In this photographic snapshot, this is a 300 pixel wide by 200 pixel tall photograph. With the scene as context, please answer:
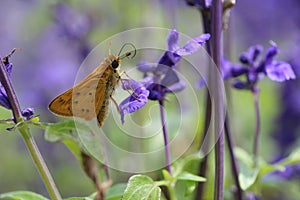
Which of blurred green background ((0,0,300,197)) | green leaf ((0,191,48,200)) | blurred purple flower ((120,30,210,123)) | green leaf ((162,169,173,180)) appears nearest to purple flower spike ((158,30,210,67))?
blurred purple flower ((120,30,210,123))

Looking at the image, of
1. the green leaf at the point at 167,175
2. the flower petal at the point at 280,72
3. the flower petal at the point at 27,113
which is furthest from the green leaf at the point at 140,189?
the flower petal at the point at 280,72

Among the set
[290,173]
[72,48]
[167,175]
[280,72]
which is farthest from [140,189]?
[72,48]

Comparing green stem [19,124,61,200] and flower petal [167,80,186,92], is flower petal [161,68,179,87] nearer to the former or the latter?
flower petal [167,80,186,92]

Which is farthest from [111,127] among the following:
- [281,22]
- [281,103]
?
[281,22]

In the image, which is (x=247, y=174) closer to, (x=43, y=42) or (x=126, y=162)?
(x=126, y=162)

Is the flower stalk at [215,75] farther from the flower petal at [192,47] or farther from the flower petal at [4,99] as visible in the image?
the flower petal at [4,99]

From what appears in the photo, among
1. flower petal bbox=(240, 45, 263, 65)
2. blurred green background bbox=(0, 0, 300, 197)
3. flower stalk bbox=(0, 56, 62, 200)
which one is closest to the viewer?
flower stalk bbox=(0, 56, 62, 200)
